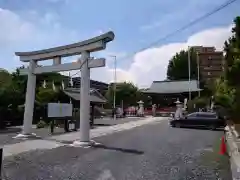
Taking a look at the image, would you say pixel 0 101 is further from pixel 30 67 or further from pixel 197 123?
pixel 197 123

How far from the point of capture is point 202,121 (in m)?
26.0

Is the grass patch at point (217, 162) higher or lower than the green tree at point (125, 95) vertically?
lower

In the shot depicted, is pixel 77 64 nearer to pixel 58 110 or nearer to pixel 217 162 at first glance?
pixel 58 110

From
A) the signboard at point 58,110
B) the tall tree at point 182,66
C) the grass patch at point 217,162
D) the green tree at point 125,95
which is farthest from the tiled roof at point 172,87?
the grass patch at point 217,162

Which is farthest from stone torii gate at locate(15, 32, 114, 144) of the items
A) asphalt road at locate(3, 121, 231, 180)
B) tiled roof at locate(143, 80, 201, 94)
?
tiled roof at locate(143, 80, 201, 94)

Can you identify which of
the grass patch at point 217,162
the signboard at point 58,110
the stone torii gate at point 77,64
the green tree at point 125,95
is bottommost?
the grass patch at point 217,162

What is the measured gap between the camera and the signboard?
782 inches

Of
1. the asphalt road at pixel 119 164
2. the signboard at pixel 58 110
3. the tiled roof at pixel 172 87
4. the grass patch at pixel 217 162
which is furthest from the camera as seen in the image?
the tiled roof at pixel 172 87

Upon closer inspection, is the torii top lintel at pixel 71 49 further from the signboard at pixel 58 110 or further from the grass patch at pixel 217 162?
the grass patch at pixel 217 162

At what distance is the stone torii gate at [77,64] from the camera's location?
14297mm

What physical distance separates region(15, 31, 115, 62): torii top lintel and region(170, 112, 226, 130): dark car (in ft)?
47.3

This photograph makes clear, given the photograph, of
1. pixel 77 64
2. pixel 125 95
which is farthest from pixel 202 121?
pixel 125 95

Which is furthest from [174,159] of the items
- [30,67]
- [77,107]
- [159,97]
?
[159,97]

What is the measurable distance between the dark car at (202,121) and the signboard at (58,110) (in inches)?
409
